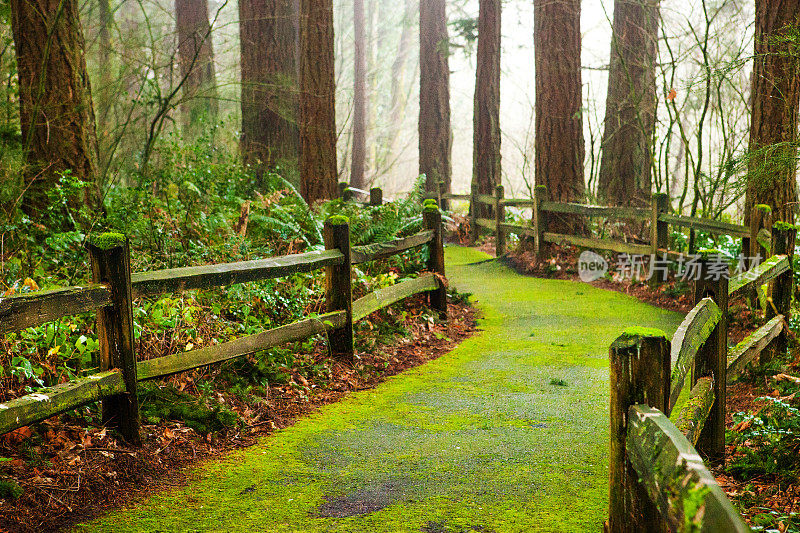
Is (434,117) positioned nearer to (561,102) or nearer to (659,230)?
(561,102)

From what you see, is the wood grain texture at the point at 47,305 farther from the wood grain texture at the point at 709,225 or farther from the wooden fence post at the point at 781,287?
the wood grain texture at the point at 709,225

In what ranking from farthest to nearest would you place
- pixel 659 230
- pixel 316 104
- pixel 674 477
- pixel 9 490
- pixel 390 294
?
pixel 316 104 < pixel 659 230 < pixel 390 294 < pixel 9 490 < pixel 674 477

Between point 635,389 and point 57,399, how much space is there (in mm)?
3059

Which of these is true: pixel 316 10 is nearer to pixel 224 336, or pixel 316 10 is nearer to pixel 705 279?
pixel 224 336

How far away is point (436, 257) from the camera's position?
8977mm

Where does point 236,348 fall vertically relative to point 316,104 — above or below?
below

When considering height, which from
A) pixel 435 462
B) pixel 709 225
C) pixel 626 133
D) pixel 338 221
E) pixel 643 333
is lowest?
pixel 435 462

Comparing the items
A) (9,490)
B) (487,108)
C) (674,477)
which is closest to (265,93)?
(487,108)

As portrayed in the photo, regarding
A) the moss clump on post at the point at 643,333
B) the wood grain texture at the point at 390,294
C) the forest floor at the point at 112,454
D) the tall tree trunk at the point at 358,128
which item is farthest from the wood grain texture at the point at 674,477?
the tall tree trunk at the point at 358,128

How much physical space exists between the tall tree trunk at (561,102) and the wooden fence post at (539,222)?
0.41 meters

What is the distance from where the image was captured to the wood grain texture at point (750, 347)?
530 centimetres

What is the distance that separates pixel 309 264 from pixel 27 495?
112 inches

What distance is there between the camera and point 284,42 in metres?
15.6

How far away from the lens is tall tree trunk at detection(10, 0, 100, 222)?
7.71 meters
